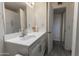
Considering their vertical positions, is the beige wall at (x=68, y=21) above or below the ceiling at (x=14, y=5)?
below

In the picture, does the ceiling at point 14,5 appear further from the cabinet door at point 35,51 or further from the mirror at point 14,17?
the cabinet door at point 35,51

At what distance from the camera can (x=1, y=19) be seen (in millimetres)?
921

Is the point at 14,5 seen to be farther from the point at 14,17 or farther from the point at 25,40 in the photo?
the point at 25,40

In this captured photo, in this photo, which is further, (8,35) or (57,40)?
(57,40)

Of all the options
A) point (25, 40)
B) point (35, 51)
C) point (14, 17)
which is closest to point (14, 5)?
point (14, 17)

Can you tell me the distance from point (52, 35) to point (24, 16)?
535mm

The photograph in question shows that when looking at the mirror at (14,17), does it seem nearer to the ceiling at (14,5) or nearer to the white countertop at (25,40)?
the ceiling at (14,5)

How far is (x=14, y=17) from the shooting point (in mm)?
1078

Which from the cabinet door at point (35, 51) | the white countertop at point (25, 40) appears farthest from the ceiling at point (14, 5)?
the cabinet door at point (35, 51)

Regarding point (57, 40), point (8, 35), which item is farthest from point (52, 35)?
point (8, 35)

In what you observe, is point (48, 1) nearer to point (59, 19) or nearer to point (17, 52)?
point (59, 19)

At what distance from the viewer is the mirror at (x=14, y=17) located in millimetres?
996

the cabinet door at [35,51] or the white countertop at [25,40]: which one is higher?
the white countertop at [25,40]

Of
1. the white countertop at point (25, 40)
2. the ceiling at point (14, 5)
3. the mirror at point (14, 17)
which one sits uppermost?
the ceiling at point (14, 5)
